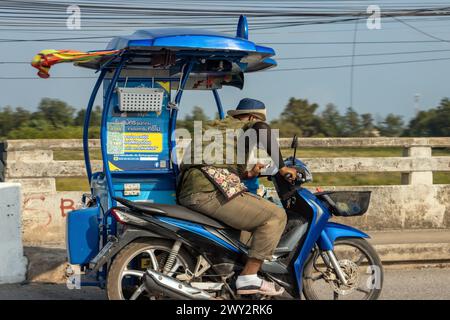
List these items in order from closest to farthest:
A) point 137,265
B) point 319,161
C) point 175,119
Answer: point 137,265, point 175,119, point 319,161

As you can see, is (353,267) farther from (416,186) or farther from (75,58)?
(416,186)

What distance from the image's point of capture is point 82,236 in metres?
6.24

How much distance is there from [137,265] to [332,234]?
1.57 metres

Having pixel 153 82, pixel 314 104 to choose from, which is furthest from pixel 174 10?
pixel 153 82

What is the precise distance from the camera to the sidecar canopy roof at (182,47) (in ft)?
19.7

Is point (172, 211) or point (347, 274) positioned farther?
point (347, 274)

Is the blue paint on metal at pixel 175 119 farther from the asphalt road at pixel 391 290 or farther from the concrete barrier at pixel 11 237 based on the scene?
the concrete barrier at pixel 11 237

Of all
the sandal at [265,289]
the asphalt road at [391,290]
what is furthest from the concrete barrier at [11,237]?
the sandal at [265,289]

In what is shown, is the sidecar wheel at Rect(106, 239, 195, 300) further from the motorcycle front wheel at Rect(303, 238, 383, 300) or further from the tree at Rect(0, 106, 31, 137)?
the tree at Rect(0, 106, 31, 137)

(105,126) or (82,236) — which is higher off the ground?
(105,126)

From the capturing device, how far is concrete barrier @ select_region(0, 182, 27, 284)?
7.45 meters

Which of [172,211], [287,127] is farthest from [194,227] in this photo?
[287,127]

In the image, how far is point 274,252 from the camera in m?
6.30

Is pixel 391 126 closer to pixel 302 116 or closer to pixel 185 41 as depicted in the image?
pixel 302 116
